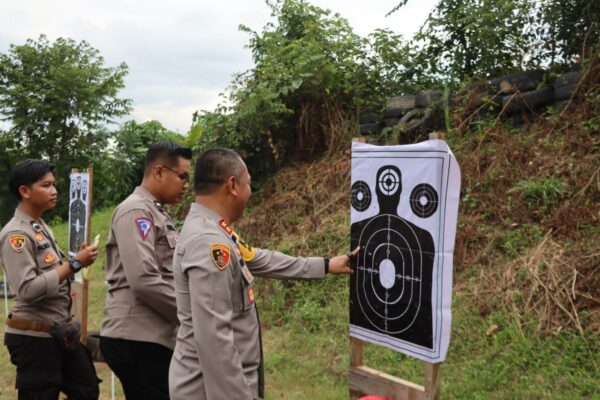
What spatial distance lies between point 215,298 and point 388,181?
3.88ft

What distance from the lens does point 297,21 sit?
9453mm

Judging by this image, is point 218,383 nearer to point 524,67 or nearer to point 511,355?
point 511,355

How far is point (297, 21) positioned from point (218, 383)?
8114 mm

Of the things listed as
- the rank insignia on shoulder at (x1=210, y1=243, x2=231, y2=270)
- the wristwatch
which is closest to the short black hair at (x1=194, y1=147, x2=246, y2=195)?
the rank insignia on shoulder at (x1=210, y1=243, x2=231, y2=270)

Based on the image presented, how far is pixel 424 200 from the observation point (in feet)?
8.96

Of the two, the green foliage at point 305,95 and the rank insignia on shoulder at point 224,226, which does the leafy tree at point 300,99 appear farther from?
the rank insignia on shoulder at point 224,226

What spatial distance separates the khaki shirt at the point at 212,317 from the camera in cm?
205

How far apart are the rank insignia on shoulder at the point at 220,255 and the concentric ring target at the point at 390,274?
1.00 metres

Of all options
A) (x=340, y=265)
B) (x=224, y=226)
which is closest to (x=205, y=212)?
(x=224, y=226)

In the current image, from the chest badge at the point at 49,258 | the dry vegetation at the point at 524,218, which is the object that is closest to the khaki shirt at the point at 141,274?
the chest badge at the point at 49,258

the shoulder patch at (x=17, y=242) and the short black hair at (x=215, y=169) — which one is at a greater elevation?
the short black hair at (x=215, y=169)

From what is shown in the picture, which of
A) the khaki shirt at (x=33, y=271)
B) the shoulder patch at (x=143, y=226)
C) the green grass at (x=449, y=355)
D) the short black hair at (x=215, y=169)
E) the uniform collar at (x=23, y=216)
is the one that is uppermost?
the short black hair at (x=215, y=169)

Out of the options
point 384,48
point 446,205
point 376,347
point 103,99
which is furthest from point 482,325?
point 103,99

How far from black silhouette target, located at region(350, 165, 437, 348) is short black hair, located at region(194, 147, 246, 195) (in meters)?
0.88
